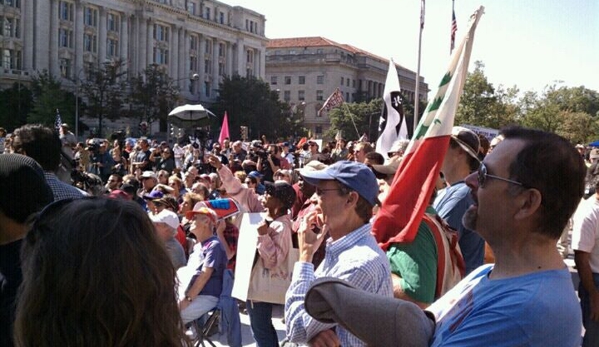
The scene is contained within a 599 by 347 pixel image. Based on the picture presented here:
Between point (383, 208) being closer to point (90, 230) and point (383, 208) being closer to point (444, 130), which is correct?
point (444, 130)

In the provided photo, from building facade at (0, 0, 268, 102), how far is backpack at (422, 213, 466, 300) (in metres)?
64.8

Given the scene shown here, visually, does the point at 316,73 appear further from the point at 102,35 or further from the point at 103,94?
the point at 103,94

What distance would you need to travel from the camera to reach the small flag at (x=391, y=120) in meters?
7.81

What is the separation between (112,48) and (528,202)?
82.2 meters

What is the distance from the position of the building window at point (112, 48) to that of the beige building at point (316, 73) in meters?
36.4

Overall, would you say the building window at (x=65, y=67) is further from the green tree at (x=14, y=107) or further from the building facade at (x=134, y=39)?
the green tree at (x=14, y=107)

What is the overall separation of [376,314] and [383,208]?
205cm

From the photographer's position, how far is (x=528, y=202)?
6.03 ft

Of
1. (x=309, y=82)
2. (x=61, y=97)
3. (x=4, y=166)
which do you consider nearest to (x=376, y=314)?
(x=4, y=166)

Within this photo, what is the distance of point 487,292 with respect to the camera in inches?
67.9

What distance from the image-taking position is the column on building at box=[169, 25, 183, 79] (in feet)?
284

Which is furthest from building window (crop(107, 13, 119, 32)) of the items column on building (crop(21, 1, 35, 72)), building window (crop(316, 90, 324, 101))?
building window (crop(316, 90, 324, 101))

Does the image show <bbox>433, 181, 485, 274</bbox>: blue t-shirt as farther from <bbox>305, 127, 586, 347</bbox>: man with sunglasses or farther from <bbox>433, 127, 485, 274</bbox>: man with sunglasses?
<bbox>305, 127, 586, 347</bbox>: man with sunglasses

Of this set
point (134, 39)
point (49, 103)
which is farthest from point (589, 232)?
point (134, 39)
